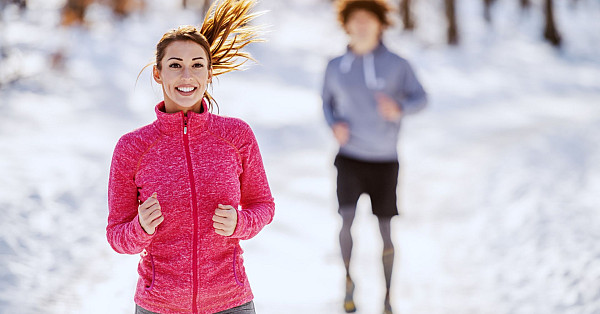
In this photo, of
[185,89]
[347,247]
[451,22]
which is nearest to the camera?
[185,89]

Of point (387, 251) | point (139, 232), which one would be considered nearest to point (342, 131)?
point (387, 251)

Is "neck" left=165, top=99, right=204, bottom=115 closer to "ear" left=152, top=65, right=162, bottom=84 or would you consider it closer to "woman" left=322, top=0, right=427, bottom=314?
"ear" left=152, top=65, right=162, bottom=84

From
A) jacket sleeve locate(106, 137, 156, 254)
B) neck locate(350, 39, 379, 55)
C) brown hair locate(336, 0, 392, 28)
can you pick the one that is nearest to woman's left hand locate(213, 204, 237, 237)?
jacket sleeve locate(106, 137, 156, 254)

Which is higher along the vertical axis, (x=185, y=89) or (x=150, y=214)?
(x=185, y=89)

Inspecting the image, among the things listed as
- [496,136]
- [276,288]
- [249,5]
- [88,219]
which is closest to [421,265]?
[276,288]

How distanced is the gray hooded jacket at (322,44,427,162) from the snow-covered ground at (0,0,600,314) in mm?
1233

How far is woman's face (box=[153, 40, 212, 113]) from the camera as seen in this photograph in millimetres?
2596

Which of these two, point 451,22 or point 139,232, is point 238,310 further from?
point 451,22

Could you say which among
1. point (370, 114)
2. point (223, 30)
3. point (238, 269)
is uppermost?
point (223, 30)

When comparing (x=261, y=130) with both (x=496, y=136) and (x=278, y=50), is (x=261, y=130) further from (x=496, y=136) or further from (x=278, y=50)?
(x=278, y=50)

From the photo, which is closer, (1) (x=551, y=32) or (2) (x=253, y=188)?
(2) (x=253, y=188)

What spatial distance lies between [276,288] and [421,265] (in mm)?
1530

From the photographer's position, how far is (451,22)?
88.7ft

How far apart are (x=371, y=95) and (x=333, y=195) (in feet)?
15.9
